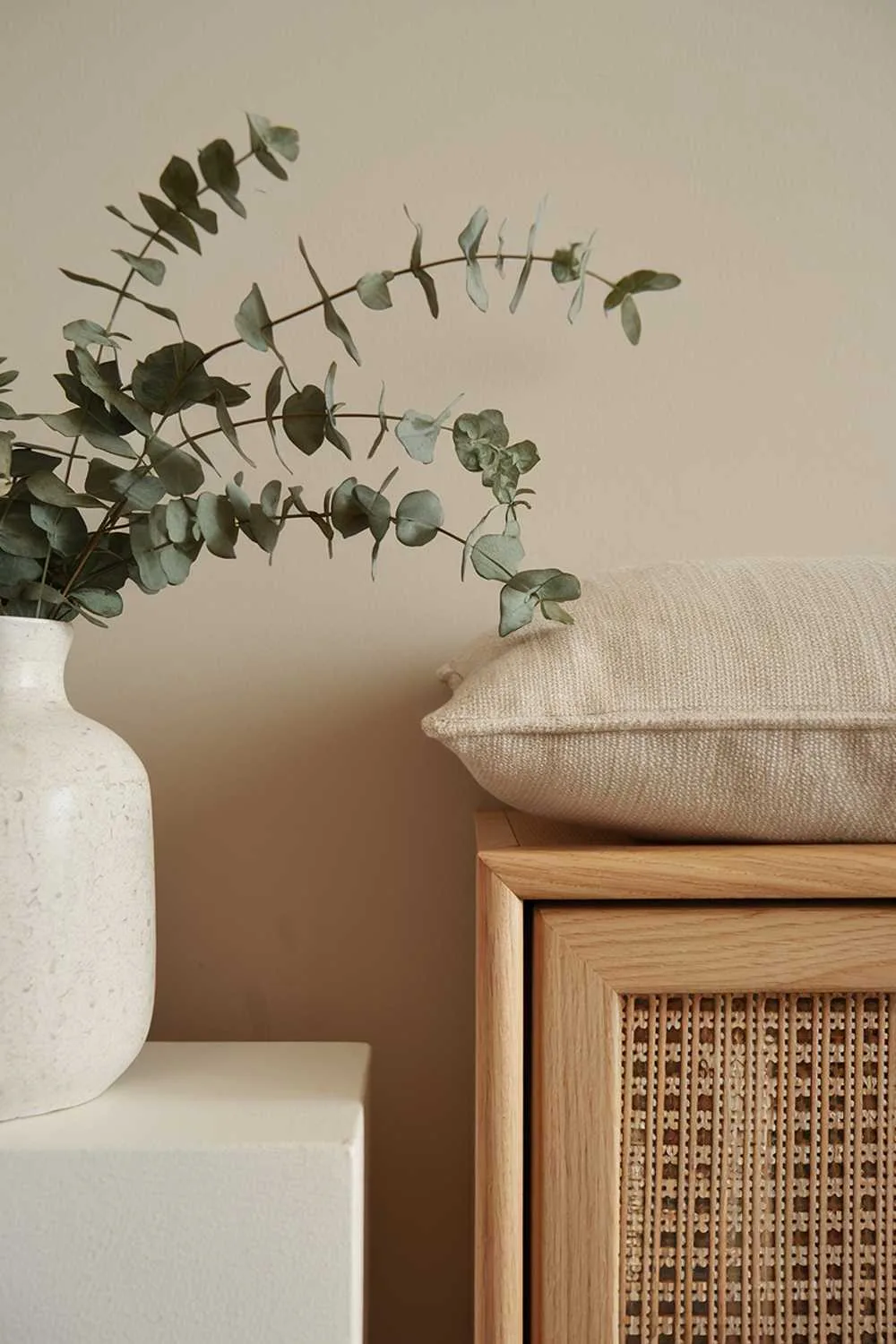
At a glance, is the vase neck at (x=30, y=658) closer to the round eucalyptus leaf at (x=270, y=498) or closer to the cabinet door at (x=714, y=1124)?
the round eucalyptus leaf at (x=270, y=498)

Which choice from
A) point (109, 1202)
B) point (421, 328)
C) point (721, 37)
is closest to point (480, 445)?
point (421, 328)

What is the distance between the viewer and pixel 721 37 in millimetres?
1130

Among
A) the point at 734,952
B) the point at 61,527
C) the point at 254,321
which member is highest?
the point at 254,321

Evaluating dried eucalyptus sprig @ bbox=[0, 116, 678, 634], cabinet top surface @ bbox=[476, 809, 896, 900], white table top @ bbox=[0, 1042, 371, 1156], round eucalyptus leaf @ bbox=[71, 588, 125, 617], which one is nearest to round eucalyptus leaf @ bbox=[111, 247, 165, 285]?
dried eucalyptus sprig @ bbox=[0, 116, 678, 634]

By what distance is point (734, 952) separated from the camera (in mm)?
657

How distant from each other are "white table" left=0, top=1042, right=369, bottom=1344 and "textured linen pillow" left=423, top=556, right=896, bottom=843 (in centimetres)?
27

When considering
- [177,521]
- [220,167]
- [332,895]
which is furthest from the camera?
[332,895]

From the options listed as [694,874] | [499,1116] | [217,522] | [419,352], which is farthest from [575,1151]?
[419,352]

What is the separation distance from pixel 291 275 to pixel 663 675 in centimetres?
65

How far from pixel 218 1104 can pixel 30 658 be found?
327mm

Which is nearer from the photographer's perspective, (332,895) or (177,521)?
(177,521)

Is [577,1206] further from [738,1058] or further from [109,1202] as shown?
[109,1202]

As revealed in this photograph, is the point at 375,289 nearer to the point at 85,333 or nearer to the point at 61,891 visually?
the point at 85,333

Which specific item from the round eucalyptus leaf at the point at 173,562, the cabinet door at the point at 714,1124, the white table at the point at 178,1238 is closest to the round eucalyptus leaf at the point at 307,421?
the round eucalyptus leaf at the point at 173,562
